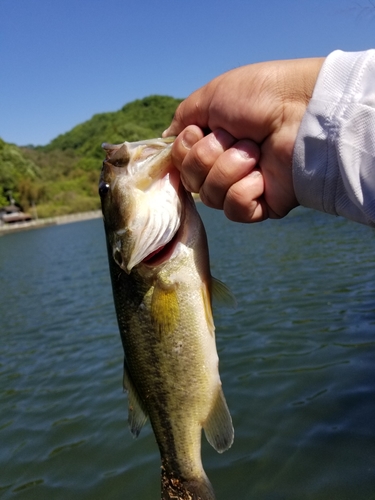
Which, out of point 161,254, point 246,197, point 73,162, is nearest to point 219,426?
point 161,254

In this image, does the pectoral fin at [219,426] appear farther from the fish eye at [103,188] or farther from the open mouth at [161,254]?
the fish eye at [103,188]

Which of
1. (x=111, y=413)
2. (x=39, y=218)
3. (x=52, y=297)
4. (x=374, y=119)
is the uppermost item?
(x=374, y=119)

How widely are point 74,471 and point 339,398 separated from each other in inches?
118

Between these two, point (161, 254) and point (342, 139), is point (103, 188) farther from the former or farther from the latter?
point (342, 139)

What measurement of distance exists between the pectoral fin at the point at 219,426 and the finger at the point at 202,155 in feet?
4.05

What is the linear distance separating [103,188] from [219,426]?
1.51 metres

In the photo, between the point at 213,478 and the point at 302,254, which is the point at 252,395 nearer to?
the point at 213,478

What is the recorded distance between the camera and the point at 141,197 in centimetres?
260

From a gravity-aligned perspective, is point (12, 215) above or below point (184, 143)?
below

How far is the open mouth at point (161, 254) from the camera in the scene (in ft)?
8.85

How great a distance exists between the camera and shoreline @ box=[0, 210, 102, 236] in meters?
85.4

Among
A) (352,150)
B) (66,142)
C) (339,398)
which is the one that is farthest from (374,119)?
(66,142)

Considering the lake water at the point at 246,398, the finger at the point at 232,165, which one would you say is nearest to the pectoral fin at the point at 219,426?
the finger at the point at 232,165

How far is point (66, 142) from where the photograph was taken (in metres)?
177
